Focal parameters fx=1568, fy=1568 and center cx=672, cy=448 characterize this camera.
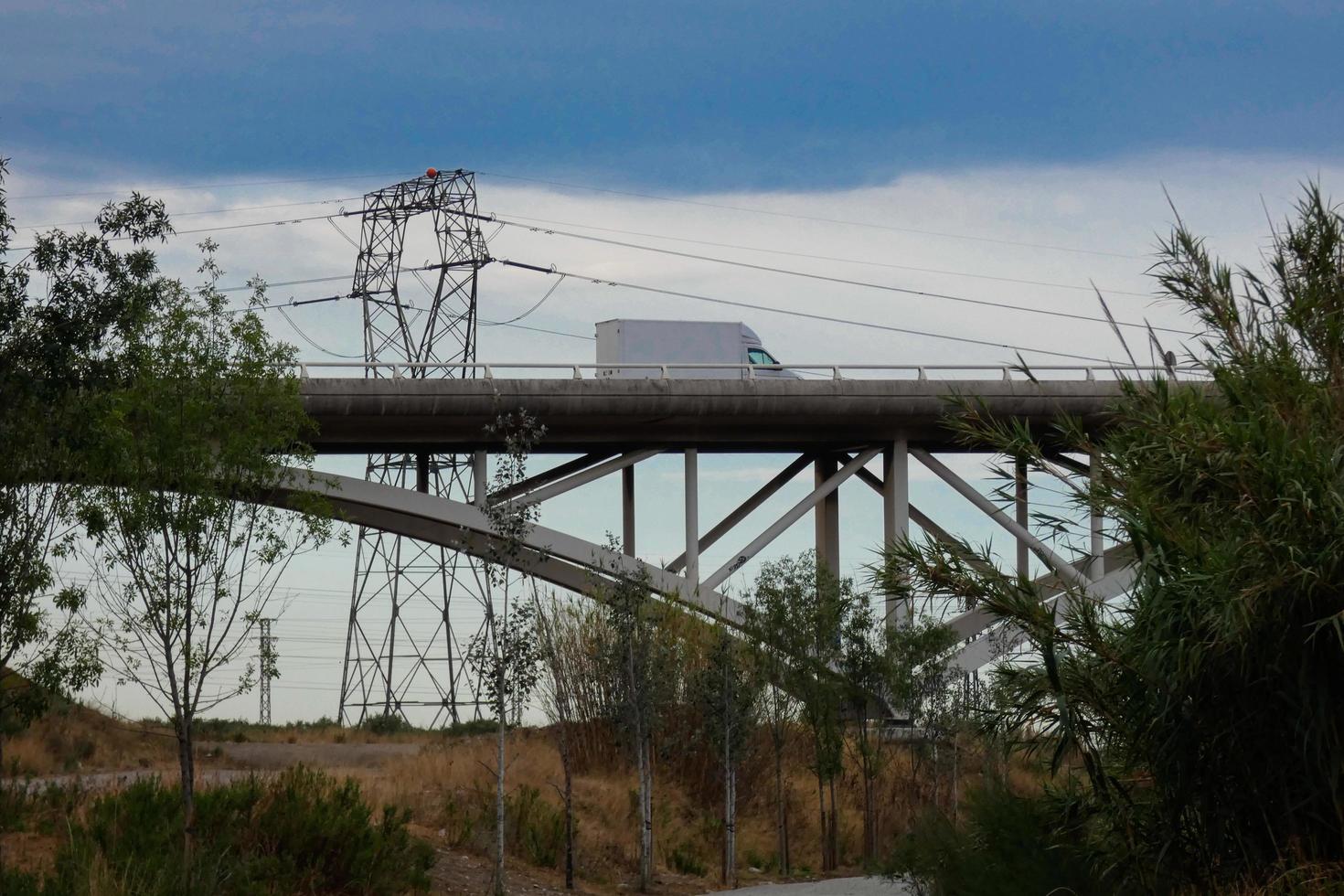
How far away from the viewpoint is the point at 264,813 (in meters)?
17.2

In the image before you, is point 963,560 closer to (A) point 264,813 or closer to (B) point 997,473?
(B) point 997,473

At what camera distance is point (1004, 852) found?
14.3m

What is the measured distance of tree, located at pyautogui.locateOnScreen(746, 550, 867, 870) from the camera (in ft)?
85.0

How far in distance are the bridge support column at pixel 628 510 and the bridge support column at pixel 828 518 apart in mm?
4133

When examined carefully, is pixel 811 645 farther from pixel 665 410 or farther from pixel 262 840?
pixel 262 840

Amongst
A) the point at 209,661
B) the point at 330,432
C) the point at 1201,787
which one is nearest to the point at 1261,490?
the point at 1201,787

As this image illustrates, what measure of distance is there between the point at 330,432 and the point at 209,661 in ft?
47.2

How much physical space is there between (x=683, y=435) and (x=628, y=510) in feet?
6.03

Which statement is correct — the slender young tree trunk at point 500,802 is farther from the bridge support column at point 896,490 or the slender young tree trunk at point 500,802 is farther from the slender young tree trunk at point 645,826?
the bridge support column at point 896,490

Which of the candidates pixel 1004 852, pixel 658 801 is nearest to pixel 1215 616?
pixel 1004 852

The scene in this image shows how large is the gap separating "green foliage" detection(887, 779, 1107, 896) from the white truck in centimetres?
1536

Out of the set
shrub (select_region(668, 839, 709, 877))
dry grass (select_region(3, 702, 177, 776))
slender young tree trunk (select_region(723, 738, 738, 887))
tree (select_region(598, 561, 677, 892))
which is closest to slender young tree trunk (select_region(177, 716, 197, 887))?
tree (select_region(598, 561, 677, 892))

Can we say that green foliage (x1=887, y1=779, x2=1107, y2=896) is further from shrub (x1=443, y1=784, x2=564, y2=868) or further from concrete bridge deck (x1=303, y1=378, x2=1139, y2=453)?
concrete bridge deck (x1=303, y1=378, x2=1139, y2=453)

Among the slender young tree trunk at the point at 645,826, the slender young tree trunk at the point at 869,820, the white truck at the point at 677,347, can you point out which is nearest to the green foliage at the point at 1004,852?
the slender young tree trunk at the point at 645,826
